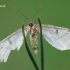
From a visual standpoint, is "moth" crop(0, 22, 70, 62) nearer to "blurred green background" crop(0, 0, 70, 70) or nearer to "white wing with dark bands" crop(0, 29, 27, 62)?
"white wing with dark bands" crop(0, 29, 27, 62)

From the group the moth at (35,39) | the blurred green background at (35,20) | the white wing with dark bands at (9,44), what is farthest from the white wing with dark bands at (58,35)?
the blurred green background at (35,20)

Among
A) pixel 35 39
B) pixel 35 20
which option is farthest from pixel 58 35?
pixel 35 20

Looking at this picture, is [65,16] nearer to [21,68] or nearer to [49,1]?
[49,1]

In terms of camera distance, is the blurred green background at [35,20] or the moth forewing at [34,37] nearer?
the moth forewing at [34,37]

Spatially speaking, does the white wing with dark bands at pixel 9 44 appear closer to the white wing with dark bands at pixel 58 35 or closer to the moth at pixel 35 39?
the moth at pixel 35 39

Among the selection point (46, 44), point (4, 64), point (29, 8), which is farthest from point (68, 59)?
point (29, 8)
